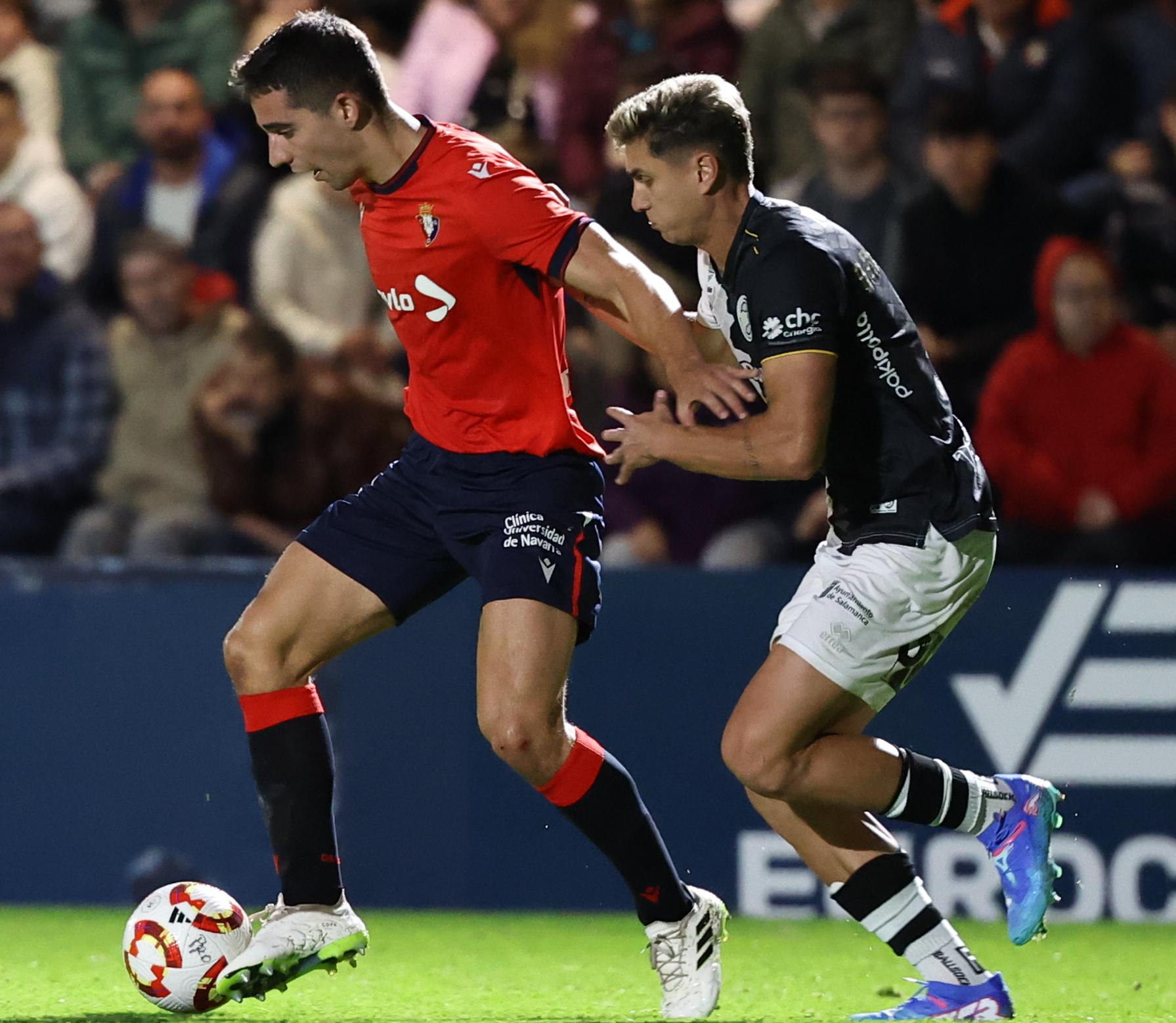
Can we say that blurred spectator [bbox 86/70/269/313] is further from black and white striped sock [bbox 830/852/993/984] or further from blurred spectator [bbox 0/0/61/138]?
black and white striped sock [bbox 830/852/993/984]

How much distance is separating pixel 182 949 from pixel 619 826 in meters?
1.04

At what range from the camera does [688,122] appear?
14.0 feet

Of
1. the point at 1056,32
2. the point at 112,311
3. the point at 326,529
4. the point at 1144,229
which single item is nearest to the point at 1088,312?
the point at 1144,229

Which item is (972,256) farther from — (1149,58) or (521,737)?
(521,737)

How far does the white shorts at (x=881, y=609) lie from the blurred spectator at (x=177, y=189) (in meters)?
4.92

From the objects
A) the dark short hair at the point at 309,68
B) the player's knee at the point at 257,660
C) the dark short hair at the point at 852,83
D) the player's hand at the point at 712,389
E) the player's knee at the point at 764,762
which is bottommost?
the player's knee at the point at 764,762

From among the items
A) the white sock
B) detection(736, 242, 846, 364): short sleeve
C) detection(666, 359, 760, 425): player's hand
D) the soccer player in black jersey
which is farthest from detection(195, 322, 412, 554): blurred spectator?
the white sock

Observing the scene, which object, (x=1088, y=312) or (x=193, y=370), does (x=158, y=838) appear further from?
(x=1088, y=312)

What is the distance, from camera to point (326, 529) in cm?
477

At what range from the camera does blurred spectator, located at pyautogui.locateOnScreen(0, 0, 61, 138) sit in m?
9.47

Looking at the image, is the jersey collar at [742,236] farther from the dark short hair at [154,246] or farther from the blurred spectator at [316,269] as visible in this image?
the dark short hair at [154,246]

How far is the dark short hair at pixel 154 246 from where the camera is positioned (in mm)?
8273

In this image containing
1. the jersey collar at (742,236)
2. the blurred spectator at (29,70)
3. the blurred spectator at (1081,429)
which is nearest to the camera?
the jersey collar at (742,236)

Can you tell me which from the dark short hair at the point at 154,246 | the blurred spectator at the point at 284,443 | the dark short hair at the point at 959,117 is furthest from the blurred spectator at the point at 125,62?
the dark short hair at the point at 959,117
